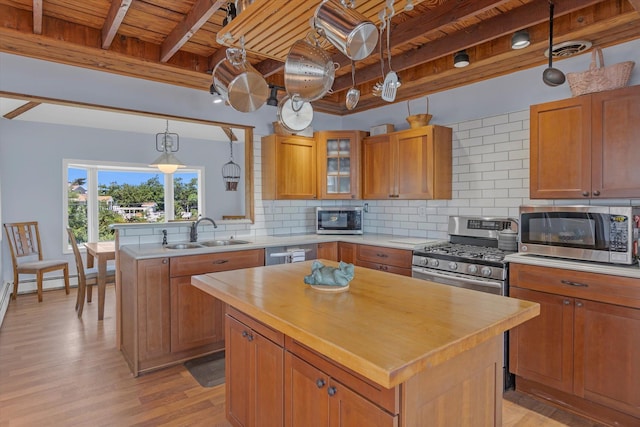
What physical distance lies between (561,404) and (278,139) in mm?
3299

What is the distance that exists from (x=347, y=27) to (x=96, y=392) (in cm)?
278

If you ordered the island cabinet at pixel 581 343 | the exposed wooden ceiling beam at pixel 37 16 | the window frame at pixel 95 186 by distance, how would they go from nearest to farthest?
the island cabinet at pixel 581 343
the exposed wooden ceiling beam at pixel 37 16
the window frame at pixel 95 186

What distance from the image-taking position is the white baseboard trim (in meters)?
4.06

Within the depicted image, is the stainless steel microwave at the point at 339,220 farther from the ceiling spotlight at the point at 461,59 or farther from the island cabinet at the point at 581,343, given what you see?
the island cabinet at the point at 581,343

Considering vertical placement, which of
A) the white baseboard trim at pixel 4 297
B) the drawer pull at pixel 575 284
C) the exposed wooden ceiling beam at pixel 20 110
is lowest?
the white baseboard trim at pixel 4 297

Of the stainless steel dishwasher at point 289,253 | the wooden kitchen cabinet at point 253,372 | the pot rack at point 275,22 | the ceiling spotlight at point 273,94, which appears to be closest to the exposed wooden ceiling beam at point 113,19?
the pot rack at point 275,22

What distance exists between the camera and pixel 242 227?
13.3 feet

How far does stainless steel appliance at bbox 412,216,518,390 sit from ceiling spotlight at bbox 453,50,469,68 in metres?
1.36

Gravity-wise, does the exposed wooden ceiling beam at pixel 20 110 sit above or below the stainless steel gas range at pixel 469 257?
above

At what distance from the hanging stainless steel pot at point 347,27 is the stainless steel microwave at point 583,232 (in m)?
1.96

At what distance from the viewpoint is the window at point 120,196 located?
5848 millimetres

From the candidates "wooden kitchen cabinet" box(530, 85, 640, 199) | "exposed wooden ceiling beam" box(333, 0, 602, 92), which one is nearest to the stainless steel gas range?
"wooden kitchen cabinet" box(530, 85, 640, 199)

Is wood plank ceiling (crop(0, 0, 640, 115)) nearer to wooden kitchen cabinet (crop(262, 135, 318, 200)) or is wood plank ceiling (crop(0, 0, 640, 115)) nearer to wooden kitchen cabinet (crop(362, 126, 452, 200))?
wooden kitchen cabinet (crop(362, 126, 452, 200))

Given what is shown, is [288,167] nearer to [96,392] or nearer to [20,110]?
[96,392]
